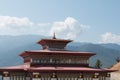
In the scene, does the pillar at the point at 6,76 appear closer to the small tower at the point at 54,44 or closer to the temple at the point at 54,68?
the temple at the point at 54,68

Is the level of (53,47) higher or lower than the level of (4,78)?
Result: higher

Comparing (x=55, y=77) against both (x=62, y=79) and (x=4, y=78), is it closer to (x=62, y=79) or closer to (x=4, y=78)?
(x=62, y=79)

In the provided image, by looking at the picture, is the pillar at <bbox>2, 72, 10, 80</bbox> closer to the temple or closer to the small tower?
the temple

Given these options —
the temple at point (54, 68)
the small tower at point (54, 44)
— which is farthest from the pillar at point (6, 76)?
the small tower at point (54, 44)

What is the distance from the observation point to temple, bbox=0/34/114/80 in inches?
1856

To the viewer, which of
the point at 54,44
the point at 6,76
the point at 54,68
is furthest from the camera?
the point at 54,44

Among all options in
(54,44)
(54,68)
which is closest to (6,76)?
(54,68)

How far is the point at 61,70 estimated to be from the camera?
4722 cm

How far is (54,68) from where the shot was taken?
47.8 metres

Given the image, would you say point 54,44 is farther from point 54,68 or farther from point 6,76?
point 6,76

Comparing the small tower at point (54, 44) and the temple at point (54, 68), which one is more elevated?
the small tower at point (54, 44)

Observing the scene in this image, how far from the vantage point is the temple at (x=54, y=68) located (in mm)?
47134

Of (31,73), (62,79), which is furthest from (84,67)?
(31,73)

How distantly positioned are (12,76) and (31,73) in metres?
3.24
